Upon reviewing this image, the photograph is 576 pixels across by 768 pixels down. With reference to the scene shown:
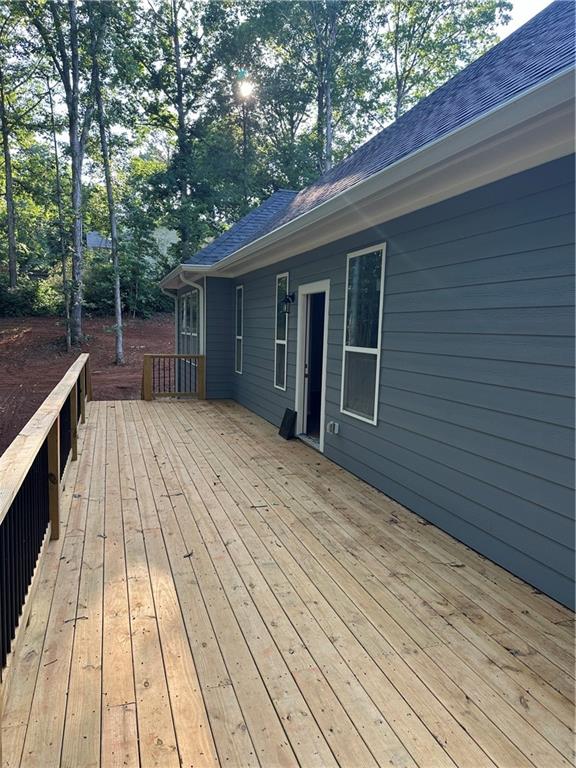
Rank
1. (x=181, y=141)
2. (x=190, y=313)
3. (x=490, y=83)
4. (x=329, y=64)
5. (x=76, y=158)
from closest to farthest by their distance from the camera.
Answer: (x=490, y=83)
(x=190, y=313)
(x=76, y=158)
(x=329, y=64)
(x=181, y=141)

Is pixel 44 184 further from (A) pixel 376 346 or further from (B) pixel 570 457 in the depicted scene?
(B) pixel 570 457

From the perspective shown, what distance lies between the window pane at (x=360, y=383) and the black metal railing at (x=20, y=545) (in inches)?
98.7

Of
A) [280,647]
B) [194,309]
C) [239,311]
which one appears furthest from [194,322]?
[280,647]

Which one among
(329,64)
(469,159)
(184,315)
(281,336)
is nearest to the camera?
(469,159)

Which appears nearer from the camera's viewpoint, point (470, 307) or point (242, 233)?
point (470, 307)

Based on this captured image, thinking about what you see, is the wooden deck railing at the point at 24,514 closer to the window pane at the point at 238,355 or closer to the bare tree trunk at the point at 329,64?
the window pane at the point at 238,355

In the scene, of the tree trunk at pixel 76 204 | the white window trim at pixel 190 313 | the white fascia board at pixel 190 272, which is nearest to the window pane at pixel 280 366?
the white fascia board at pixel 190 272

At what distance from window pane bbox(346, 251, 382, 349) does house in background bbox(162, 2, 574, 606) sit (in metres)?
0.02

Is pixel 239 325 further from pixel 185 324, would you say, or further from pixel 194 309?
pixel 185 324

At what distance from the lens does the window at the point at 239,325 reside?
7.94 metres

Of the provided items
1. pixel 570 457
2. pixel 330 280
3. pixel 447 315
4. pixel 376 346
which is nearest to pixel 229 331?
pixel 330 280

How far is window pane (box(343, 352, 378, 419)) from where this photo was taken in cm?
397

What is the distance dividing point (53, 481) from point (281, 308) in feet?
12.7

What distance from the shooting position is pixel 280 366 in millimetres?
6219
